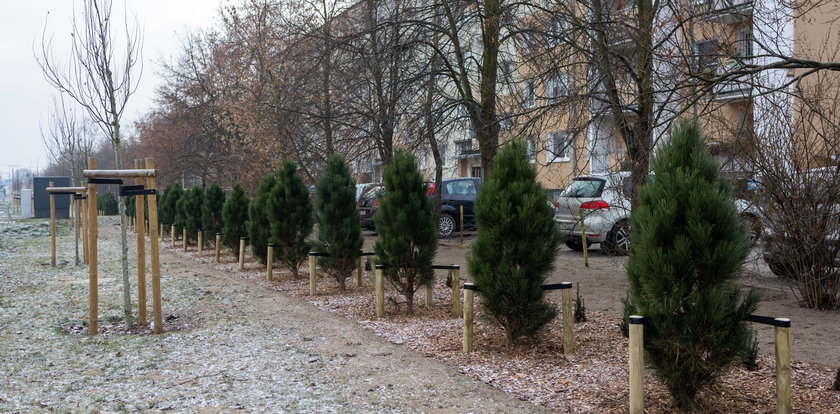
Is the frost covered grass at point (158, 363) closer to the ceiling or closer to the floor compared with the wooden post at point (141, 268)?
closer to the floor

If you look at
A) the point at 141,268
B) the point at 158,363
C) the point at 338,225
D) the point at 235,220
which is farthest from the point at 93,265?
the point at 235,220

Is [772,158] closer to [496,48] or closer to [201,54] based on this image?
[496,48]

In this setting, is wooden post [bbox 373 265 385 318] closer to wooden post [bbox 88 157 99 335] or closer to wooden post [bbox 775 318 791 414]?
wooden post [bbox 88 157 99 335]

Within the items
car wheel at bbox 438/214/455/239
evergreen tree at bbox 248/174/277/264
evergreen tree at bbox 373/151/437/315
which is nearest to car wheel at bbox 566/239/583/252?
car wheel at bbox 438/214/455/239

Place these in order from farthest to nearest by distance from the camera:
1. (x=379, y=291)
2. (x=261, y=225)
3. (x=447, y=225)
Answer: (x=447, y=225), (x=261, y=225), (x=379, y=291)

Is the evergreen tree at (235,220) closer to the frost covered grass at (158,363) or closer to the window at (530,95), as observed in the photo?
the frost covered grass at (158,363)

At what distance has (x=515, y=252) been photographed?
6.67m

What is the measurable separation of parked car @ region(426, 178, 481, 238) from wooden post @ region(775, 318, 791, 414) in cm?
1442

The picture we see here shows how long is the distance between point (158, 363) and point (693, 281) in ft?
14.9

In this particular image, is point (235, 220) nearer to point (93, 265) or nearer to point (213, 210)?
point (213, 210)

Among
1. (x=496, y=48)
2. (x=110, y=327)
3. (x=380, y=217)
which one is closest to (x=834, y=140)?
(x=380, y=217)

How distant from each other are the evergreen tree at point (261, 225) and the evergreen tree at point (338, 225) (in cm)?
388

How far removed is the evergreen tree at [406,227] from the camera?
881 cm

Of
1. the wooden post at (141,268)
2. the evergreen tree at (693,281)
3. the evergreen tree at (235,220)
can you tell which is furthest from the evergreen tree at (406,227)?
the evergreen tree at (235,220)
